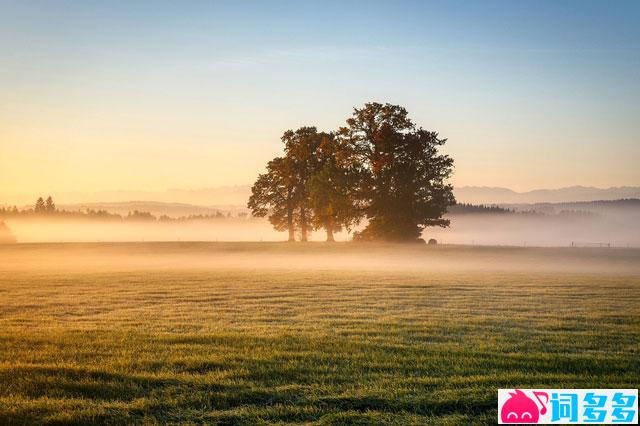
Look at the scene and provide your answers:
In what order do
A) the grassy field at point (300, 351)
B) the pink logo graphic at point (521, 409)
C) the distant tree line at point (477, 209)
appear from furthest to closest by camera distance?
the distant tree line at point (477, 209), the grassy field at point (300, 351), the pink logo graphic at point (521, 409)

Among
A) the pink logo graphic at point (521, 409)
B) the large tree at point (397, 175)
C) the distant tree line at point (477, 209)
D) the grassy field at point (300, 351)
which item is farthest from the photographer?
the distant tree line at point (477, 209)

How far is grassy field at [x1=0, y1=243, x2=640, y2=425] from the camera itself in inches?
290

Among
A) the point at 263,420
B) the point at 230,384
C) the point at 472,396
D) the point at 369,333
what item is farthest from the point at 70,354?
the point at 472,396

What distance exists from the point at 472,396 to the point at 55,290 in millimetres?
21008

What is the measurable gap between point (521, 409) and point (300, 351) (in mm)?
4529

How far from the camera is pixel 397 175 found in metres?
60.1

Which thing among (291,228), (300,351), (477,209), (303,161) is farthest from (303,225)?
(477,209)

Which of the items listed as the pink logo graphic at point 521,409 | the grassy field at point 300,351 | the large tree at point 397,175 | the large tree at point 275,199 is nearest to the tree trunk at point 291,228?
the large tree at point 275,199

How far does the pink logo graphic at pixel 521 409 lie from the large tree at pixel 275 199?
64043mm

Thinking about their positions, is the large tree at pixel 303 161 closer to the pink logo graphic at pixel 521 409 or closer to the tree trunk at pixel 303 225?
the tree trunk at pixel 303 225

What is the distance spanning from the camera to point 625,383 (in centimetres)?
848

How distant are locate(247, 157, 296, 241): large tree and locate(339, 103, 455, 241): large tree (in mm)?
12541

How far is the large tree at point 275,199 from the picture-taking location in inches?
2810

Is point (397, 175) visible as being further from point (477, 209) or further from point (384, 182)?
point (477, 209)
